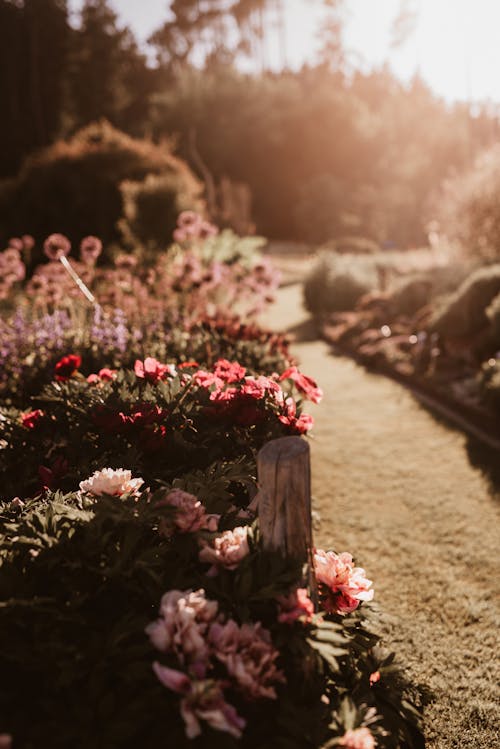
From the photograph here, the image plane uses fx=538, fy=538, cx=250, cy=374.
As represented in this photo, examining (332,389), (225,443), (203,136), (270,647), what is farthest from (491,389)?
(203,136)

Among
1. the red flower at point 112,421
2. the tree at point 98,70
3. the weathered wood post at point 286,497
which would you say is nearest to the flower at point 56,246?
the red flower at point 112,421

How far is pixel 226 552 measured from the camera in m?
1.91

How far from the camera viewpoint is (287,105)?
106 ft

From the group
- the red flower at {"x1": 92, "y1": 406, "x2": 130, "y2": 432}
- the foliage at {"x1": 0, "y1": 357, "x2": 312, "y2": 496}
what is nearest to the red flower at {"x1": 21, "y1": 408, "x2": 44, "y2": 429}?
the foliage at {"x1": 0, "y1": 357, "x2": 312, "y2": 496}

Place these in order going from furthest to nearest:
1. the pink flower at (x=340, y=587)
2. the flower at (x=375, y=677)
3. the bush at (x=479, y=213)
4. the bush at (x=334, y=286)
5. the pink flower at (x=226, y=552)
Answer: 1. the bush at (x=479, y=213)
2. the bush at (x=334, y=286)
3. the pink flower at (x=340, y=587)
4. the flower at (x=375, y=677)
5. the pink flower at (x=226, y=552)

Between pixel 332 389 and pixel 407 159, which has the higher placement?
pixel 407 159

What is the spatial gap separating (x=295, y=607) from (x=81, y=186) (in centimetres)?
1515

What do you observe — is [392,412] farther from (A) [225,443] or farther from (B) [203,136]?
(B) [203,136]

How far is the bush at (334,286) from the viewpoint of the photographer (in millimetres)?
12125

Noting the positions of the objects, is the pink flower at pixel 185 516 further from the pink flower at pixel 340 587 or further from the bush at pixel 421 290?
the bush at pixel 421 290

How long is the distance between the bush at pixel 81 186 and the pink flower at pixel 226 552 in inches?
515

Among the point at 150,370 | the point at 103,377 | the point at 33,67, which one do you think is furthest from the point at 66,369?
the point at 33,67

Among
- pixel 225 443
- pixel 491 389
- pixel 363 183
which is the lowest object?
pixel 491 389

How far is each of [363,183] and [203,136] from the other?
32.1 feet
